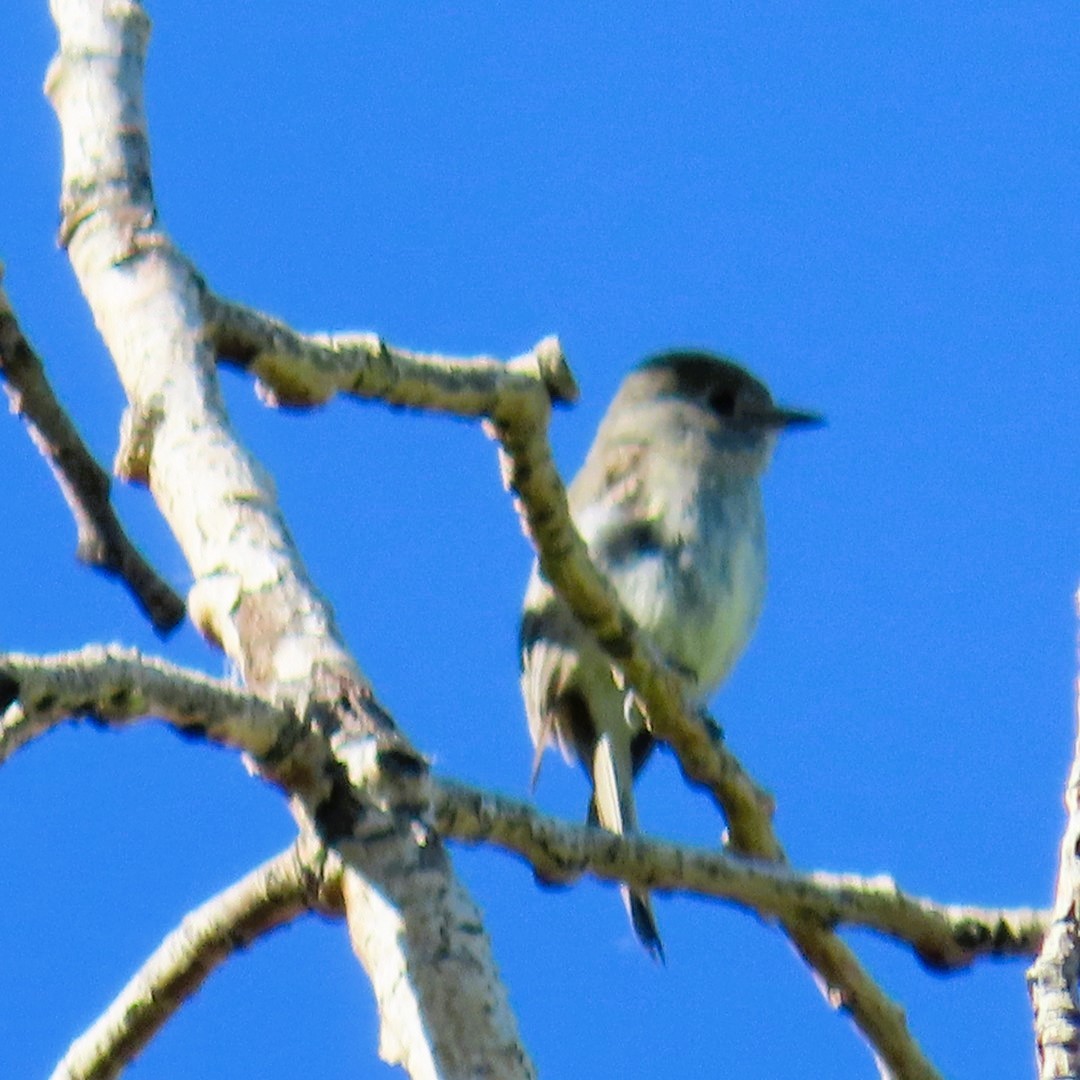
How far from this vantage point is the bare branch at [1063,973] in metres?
2.55

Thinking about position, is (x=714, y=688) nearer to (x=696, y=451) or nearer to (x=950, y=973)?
(x=696, y=451)

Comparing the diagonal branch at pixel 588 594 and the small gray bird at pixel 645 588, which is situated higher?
the small gray bird at pixel 645 588

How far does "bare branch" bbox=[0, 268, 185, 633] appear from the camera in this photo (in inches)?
168

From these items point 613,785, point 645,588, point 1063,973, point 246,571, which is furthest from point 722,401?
point 1063,973

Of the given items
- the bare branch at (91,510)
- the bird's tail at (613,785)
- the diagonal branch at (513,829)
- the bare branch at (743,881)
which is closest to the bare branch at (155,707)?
the diagonal branch at (513,829)

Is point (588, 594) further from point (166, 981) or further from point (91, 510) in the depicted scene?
point (166, 981)

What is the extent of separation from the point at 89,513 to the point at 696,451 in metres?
3.41

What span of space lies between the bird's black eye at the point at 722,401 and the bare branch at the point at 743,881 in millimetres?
4283

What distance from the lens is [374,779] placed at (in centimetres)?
281

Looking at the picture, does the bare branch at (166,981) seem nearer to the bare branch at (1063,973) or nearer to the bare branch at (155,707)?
the bare branch at (155,707)

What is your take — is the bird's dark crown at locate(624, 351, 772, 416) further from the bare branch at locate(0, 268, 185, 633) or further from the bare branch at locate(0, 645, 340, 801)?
the bare branch at locate(0, 645, 340, 801)

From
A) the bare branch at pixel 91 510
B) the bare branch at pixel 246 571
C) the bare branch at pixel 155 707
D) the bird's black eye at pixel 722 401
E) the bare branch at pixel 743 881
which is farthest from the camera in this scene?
the bird's black eye at pixel 722 401

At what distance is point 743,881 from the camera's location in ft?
11.3

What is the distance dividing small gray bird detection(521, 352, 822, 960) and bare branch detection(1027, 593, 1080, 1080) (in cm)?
356
